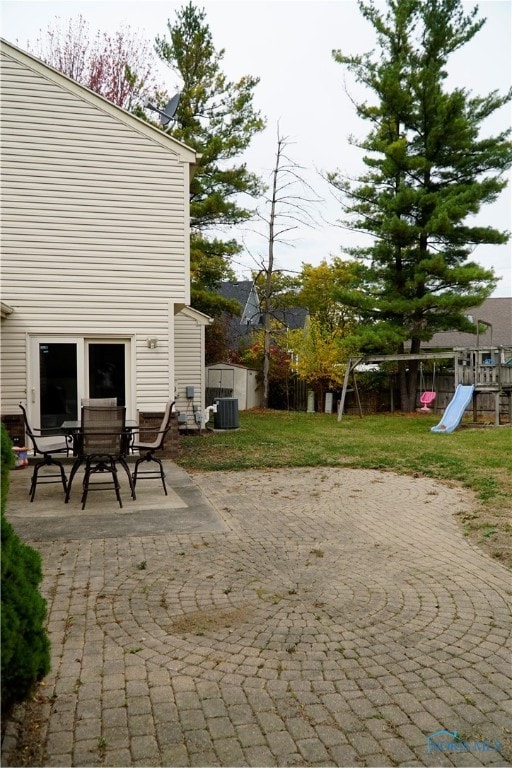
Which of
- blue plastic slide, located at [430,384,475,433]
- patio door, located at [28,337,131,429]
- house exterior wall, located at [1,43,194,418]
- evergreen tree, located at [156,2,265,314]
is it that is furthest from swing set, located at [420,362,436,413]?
patio door, located at [28,337,131,429]

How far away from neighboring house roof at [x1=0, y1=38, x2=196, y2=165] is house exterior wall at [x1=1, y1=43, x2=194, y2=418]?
0.7 inches

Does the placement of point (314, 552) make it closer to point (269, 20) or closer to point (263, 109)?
point (269, 20)

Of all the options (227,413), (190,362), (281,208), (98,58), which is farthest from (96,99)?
(98,58)

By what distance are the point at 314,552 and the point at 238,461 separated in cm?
498

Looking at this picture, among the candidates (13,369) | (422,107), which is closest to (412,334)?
(422,107)

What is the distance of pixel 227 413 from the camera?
1511 centimetres

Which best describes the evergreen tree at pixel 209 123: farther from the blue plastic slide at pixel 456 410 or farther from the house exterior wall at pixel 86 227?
the blue plastic slide at pixel 456 410

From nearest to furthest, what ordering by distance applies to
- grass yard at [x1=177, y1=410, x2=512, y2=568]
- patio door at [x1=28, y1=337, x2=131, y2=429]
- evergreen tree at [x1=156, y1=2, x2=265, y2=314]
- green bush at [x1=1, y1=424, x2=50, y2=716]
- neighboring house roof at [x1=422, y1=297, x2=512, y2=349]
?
green bush at [x1=1, y1=424, x2=50, y2=716], grass yard at [x1=177, y1=410, x2=512, y2=568], patio door at [x1=28, y1=337, x2=131, y2=429], evergreen tree at [x1=156, y1=2, x2=265, y2=314], neighboring house roof at [x1=422, y1=297, x2=512, y2=349]

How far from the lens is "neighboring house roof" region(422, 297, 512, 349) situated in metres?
29.5

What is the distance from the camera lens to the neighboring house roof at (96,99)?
9.66 metres

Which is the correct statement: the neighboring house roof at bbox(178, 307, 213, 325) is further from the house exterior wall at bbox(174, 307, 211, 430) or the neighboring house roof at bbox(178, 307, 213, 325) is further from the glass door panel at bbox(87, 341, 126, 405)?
the glass door panel at bbox(87, 341, 126, 405)

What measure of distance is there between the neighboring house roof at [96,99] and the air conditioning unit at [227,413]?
6449mm

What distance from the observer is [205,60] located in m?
18.2

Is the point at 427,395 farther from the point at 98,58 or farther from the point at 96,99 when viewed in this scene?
the point at 98,58
